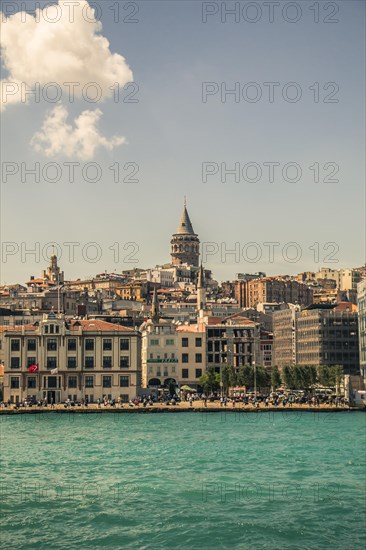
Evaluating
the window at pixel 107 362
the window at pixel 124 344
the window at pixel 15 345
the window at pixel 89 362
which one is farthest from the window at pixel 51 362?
the window at pixel 124 344

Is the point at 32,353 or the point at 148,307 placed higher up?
the point at 148,307

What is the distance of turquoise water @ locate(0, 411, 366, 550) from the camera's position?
27375 mm

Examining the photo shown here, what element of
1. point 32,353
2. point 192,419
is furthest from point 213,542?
point 32,353

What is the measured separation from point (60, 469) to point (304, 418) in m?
38.0

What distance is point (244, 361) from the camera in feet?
376

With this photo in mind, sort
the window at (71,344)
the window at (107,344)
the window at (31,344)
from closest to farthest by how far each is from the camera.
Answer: the window at (107,344) < the window at (31,344) < the window at (71,344)

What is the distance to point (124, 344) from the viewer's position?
94.3 metres

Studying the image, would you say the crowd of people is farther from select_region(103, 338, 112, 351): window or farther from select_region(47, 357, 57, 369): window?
select_region(103, 338, 112, 351): window

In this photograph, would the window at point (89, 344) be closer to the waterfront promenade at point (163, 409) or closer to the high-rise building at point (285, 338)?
the waterfront promenade at point (163, 409)

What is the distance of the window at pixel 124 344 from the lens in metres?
94.1

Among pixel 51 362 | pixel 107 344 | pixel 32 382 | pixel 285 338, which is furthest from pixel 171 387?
pixel 285 338

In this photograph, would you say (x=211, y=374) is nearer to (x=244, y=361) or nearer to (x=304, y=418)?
(x=244, y=361)

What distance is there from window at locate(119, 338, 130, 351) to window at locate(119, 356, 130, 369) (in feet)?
3.13

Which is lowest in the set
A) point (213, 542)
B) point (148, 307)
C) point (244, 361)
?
point (213, 542)
